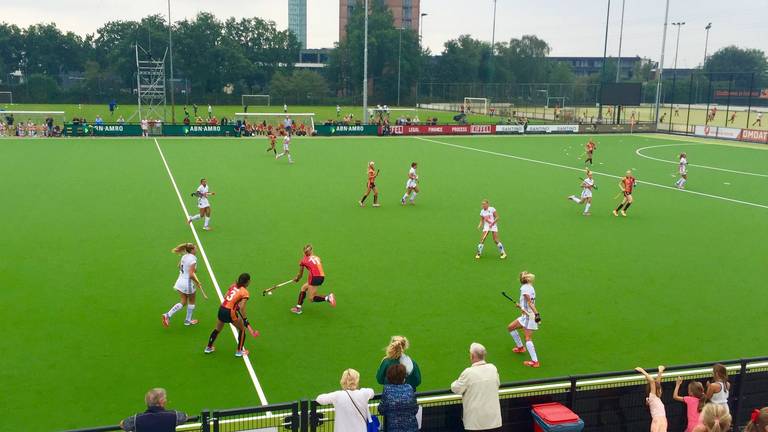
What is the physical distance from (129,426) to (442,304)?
356 inches

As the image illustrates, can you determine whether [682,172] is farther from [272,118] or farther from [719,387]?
[272,118]

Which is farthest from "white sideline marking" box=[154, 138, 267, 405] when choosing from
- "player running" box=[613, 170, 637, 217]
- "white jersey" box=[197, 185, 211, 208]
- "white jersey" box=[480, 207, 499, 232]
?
"player running" box=[613, 170, 637, 217]

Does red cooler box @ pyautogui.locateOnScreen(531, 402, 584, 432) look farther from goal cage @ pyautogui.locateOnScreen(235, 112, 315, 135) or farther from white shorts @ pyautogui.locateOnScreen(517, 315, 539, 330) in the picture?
goal cage @ pyautogui.locateOnScreen(235, 112, 315, 135)

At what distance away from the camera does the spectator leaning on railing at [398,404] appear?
281 inches

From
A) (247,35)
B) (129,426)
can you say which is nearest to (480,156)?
(129,426)

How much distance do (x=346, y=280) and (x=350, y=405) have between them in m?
9.52

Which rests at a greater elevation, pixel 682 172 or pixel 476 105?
pixel 476 105

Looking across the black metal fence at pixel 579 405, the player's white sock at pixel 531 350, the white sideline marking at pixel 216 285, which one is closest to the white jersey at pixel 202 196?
the white sideline marking at pixel 216 285

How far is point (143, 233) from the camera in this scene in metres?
21.0

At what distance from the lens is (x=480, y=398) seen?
743 centimetres

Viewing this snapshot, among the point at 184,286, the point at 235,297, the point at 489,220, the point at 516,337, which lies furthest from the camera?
the point at 489,220

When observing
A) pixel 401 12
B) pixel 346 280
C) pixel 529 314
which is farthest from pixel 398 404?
pixel 401 12

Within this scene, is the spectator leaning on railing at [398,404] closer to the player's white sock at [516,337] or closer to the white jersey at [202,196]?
the player's white sock at [516,337]

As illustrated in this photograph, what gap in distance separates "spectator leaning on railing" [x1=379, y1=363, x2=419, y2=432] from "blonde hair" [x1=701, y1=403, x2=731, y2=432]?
2913mm
